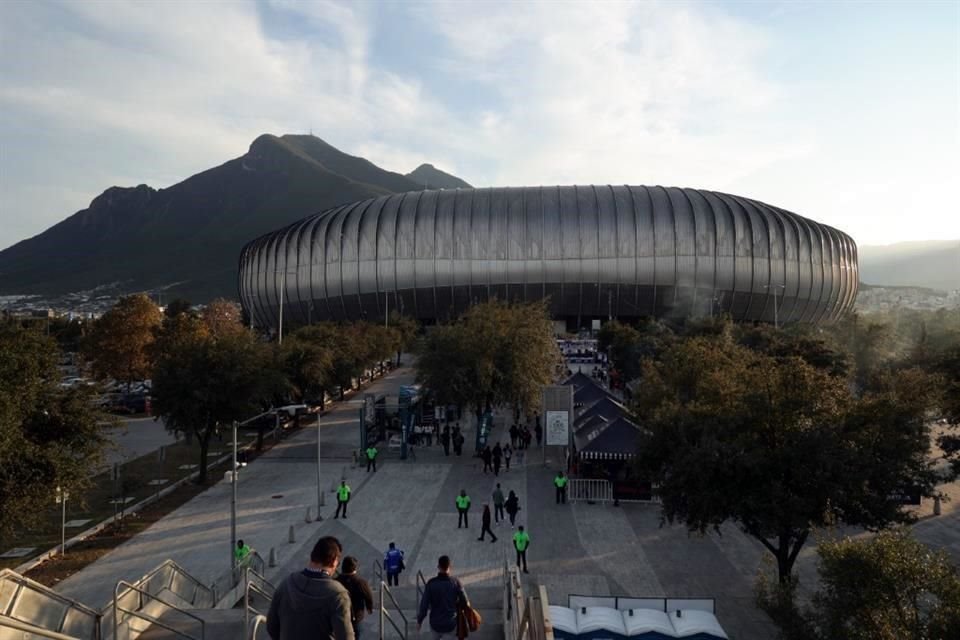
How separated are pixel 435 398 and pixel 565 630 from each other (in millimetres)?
20324

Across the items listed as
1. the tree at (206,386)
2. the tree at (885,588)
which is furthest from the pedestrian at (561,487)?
the tree at (885,588)

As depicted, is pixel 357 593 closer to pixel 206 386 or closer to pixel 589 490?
pixel 589 490

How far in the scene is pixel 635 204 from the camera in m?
92.2

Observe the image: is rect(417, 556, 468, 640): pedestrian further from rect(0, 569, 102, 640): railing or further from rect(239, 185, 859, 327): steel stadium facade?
rect(239, 185, 859, 327): steel stadium facade

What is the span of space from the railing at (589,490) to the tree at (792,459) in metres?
7.63

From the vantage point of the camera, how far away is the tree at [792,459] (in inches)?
491

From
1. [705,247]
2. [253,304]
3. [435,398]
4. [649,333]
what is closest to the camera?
[435,398]

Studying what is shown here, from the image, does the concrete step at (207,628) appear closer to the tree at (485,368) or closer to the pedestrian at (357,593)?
the pedestrian at (357,593)

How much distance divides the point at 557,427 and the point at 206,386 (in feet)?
48.5

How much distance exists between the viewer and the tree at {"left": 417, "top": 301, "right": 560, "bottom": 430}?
29.5m

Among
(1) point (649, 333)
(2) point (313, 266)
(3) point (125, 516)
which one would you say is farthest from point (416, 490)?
(2) point (313, 266)

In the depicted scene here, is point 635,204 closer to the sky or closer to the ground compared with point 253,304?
closer to the sky

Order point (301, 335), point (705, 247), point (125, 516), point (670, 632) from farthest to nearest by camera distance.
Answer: point (705, 247) → point (301, 335) → point (125, 516) → point (670, 632)

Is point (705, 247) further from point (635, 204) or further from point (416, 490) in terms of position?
point (416, 490)
